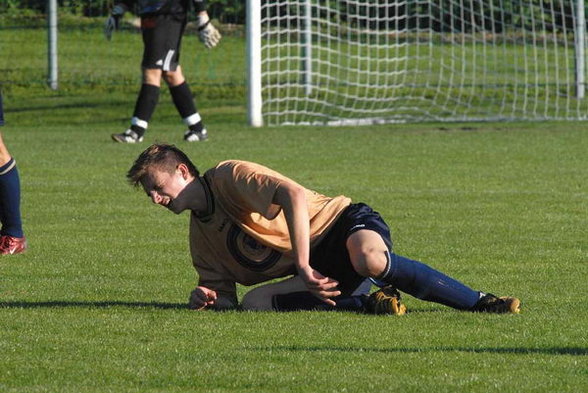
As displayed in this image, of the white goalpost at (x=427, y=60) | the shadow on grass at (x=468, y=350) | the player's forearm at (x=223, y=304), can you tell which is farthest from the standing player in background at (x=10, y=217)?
the white goalpost at (x=427, y=60)

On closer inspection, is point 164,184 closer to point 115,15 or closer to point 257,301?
point 257,301

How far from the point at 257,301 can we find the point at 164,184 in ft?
2.53

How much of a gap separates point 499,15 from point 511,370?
15952 mm

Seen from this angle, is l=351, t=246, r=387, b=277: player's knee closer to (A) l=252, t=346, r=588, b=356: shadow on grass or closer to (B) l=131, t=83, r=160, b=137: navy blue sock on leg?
(A) l=252, t=346, r=588, b=356: shadow on grass

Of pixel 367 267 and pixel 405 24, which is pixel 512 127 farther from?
pixel 367 267

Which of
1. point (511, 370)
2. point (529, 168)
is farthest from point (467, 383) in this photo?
point (529, 168)

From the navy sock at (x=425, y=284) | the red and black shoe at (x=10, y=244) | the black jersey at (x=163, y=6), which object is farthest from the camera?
the black jersey at (x=163, y=6)

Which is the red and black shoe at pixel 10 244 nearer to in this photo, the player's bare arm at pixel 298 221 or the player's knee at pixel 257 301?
the player's knee at pixel 257 301

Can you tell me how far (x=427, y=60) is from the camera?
21328 millimetres

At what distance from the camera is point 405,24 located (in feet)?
67.9

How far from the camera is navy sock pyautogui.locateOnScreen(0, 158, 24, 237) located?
8359 millimetres

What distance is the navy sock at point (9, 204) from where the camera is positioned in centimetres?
836

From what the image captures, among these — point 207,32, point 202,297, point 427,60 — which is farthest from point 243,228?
point 427,60

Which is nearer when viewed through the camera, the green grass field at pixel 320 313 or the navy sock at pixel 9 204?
the green grass field at pixel 320 313
